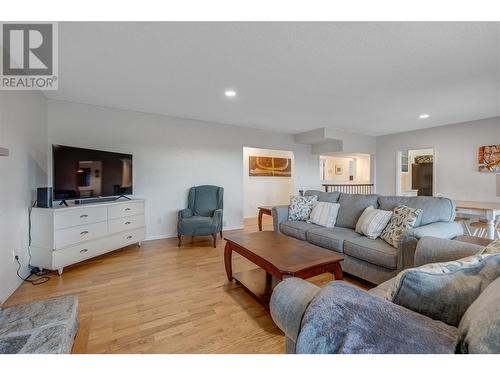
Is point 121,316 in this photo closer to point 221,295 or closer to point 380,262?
point 221,295

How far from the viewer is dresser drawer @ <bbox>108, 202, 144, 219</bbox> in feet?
9.97

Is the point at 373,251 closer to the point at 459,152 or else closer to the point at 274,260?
the point at 274,260

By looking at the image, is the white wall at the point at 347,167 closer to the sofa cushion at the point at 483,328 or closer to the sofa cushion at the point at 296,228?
the sofa cushion at the point at 296,228

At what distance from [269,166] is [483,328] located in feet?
21.0

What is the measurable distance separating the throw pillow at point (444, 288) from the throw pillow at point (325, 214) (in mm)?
2214

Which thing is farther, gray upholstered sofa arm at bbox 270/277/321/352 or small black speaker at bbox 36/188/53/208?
small black speaker at bbox 36/188/53/208

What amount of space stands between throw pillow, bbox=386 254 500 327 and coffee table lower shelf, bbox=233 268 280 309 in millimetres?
1243

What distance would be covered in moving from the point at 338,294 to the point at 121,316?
178 centimetres

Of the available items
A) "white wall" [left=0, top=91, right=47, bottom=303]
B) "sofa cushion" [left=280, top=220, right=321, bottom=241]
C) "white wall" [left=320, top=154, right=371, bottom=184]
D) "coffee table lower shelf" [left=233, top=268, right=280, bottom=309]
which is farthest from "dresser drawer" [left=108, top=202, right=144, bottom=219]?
"white wall" [left=320, top=154, right=371, bottom=184]

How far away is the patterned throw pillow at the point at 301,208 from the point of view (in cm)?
338

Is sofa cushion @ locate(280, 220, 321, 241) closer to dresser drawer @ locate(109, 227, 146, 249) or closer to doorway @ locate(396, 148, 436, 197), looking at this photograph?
dresser drawer @ locate(109, 227, 146, 249)

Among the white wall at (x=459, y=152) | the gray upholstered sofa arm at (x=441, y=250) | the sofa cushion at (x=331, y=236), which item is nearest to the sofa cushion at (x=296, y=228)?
the sofa cushion at (x=331, y=236)

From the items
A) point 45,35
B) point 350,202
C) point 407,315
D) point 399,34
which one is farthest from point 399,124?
point 45,35
